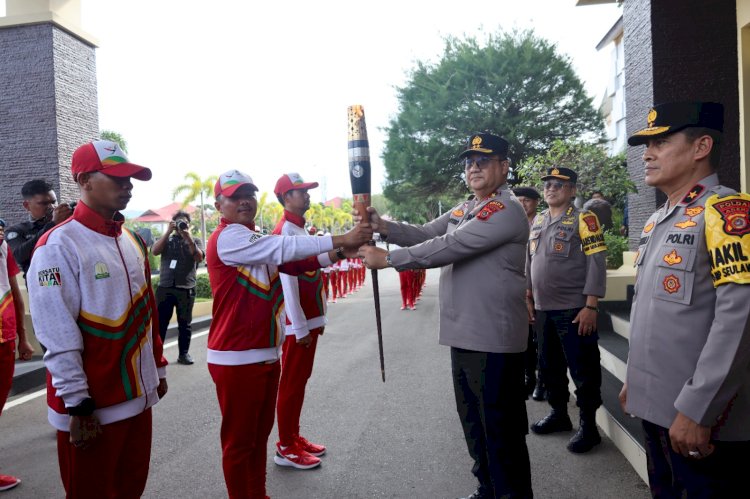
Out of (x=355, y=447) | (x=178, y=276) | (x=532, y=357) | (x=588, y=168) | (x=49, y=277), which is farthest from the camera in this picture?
(x=588, y=168)

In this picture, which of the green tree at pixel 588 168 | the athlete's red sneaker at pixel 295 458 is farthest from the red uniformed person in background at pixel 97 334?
the green tree at pixel 588 168

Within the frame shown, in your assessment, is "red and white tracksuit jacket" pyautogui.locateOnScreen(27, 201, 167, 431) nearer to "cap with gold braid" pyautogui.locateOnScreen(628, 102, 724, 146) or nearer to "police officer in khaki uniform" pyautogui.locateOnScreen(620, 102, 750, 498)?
"police officer in khaki uniform" pyautogui.locateOnScreen(620, 102, 750, 498)

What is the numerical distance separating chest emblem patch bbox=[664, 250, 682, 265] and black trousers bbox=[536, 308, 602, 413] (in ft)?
7.81

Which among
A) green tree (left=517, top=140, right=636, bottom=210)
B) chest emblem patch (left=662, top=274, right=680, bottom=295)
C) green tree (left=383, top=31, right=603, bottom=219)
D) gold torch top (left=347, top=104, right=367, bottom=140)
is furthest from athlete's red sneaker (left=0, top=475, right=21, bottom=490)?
green tree (left=383, top=31, right=603, bottom=219)

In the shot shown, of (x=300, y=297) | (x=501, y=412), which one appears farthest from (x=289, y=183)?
(x=501, y=412)

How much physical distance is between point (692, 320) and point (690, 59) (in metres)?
6.63

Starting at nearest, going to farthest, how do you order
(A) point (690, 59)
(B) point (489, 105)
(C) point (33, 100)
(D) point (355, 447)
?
(D) point (355, 447), (A) point (690, 59), (C) point (33, 100), (B) point (489, 105)

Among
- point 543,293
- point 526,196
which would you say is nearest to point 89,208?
point 543,293

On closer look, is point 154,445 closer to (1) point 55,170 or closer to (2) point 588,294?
(2) point 588,294

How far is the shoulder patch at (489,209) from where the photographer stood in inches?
122

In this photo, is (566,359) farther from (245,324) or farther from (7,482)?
(7,482)

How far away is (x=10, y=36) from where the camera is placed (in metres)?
10.3

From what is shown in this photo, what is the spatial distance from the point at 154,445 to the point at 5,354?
1.36 m

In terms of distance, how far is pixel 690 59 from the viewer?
730cm
